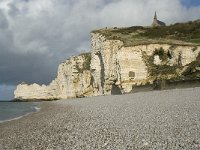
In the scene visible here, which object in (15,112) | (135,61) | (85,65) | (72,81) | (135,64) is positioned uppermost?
(85,65)

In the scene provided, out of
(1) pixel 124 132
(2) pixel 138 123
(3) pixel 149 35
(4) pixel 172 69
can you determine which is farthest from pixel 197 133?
(3) pixel 149 35

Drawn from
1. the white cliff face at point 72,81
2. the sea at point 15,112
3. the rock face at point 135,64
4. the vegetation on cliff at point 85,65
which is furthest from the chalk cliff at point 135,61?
the vegetation on cliff at point 85,65

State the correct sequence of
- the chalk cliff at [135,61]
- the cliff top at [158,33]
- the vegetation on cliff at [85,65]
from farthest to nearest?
the vegetation on cliff at [85,65] → the cliff top at [158,33] → the chalk cliff at [135,61]

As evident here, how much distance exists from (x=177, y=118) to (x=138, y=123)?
1.48 metres

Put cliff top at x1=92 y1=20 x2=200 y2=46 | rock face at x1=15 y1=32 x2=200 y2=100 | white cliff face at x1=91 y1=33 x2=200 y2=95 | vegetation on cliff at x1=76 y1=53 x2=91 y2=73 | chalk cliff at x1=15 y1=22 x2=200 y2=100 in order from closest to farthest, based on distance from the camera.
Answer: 1. rock face at x1=15 y1=32 x2=200 y2=100
2. chalk cliff at x1=15 y1=22 x2=200 y2=100
3. white cliff face at x1=91 y1=33 x2=200 y2=95
4. cliff top at x1=92 y1=20 x2=200 y2=46
5. vegetation on cliff at x1=76 y1=53 x2=91 y2=73

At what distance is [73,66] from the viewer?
88.2 m

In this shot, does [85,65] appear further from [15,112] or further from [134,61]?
[15,112]

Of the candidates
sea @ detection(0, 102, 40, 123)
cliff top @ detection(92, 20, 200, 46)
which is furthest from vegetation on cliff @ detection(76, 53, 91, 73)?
sea @ detection(0, 102, 40, 123)

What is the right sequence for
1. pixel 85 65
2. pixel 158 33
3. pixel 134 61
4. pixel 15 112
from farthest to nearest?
pixel 85 65
pixel 158 33
pixel 134 61
pixel 15 112

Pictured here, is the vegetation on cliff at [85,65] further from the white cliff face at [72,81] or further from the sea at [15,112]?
the sea at [15,112]

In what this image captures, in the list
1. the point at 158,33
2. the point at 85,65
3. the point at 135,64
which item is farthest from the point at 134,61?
the point at 85,65

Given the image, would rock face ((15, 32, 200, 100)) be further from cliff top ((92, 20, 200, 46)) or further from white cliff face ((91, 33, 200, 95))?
cliff top ((92, 20, 200, 46))

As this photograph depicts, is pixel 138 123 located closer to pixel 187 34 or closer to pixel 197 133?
pixel 197 133

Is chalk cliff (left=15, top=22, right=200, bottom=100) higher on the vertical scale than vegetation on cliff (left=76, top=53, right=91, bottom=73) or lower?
lower
